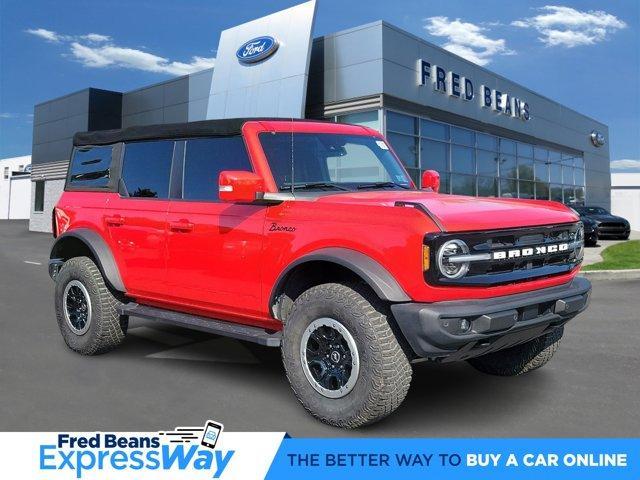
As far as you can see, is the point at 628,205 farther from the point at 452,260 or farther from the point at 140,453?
the point at 140,453

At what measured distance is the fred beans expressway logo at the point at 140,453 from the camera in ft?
10.7

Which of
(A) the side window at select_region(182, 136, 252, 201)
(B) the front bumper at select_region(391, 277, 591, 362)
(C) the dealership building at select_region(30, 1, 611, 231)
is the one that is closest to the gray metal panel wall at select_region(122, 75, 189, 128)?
(C) the dealership building at select_region(30, 1, 611, 231)

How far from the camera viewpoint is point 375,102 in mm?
18500

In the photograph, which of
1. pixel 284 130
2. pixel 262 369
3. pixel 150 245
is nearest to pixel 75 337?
pixel 150 245

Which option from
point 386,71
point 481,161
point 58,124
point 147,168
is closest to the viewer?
point 147,168

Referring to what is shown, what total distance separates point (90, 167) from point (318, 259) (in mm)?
3345

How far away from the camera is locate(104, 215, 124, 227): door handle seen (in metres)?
5.43

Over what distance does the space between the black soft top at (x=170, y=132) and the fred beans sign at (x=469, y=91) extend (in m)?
15.5

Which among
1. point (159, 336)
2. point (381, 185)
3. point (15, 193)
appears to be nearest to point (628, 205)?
point (159, 336)

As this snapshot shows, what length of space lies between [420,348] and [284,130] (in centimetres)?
212

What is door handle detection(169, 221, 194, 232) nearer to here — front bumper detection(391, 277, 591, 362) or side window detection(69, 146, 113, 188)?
side window detection(69, 146, 113, 188)

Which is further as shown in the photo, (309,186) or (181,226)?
(181,226)

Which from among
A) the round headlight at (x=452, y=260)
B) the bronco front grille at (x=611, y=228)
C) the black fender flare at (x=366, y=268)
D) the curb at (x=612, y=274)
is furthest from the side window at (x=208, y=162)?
the bronco front grille at (x=611, y=228)

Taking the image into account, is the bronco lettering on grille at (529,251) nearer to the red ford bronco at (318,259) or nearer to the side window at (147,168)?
the red ford bronco at (318,259)
